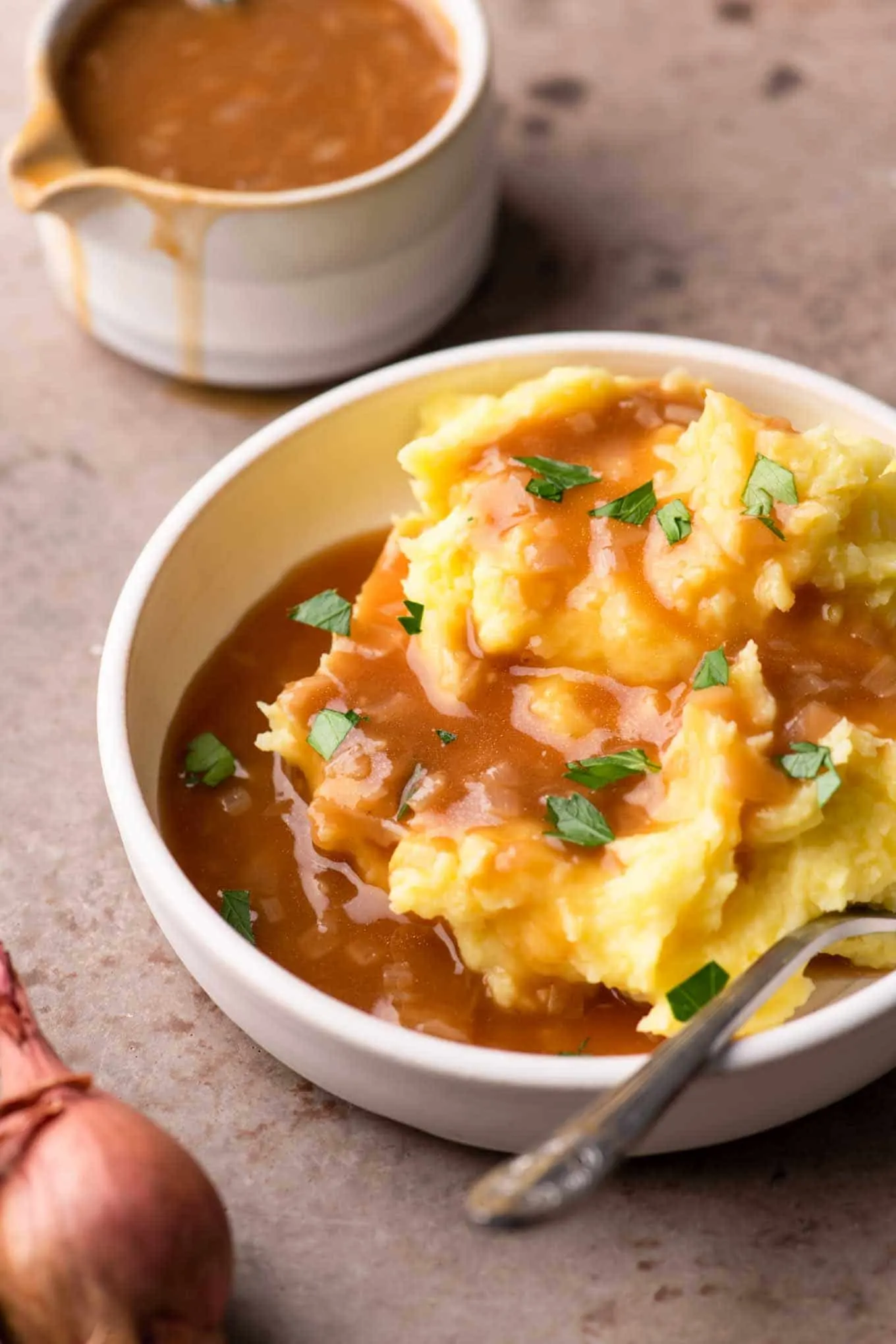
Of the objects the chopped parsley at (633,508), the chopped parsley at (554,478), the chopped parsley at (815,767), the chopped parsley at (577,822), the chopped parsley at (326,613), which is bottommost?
the chopped parsley at (326,613)

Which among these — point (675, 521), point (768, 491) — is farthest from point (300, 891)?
point (768, 491)

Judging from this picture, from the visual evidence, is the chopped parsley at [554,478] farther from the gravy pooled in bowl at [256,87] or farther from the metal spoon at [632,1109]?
the gravy pooled in bowl at [256,87]

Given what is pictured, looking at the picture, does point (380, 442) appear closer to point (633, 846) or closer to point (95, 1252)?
point (633, 846)

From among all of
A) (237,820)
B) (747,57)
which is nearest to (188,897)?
(237,820)

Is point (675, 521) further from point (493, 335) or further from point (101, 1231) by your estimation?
point (493, 335)

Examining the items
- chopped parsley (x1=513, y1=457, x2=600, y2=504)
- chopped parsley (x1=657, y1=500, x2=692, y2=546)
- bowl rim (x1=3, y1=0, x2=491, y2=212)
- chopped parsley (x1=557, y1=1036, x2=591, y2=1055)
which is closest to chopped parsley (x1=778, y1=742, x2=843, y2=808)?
chopped parsley (x1=657, y1=500, x2=692, y2=546)

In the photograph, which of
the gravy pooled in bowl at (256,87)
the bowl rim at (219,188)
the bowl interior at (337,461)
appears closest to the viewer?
the bowl interior at (337,461)

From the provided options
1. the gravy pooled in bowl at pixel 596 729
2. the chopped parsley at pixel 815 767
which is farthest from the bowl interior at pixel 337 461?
the chopped parsley at pixel 815 767
